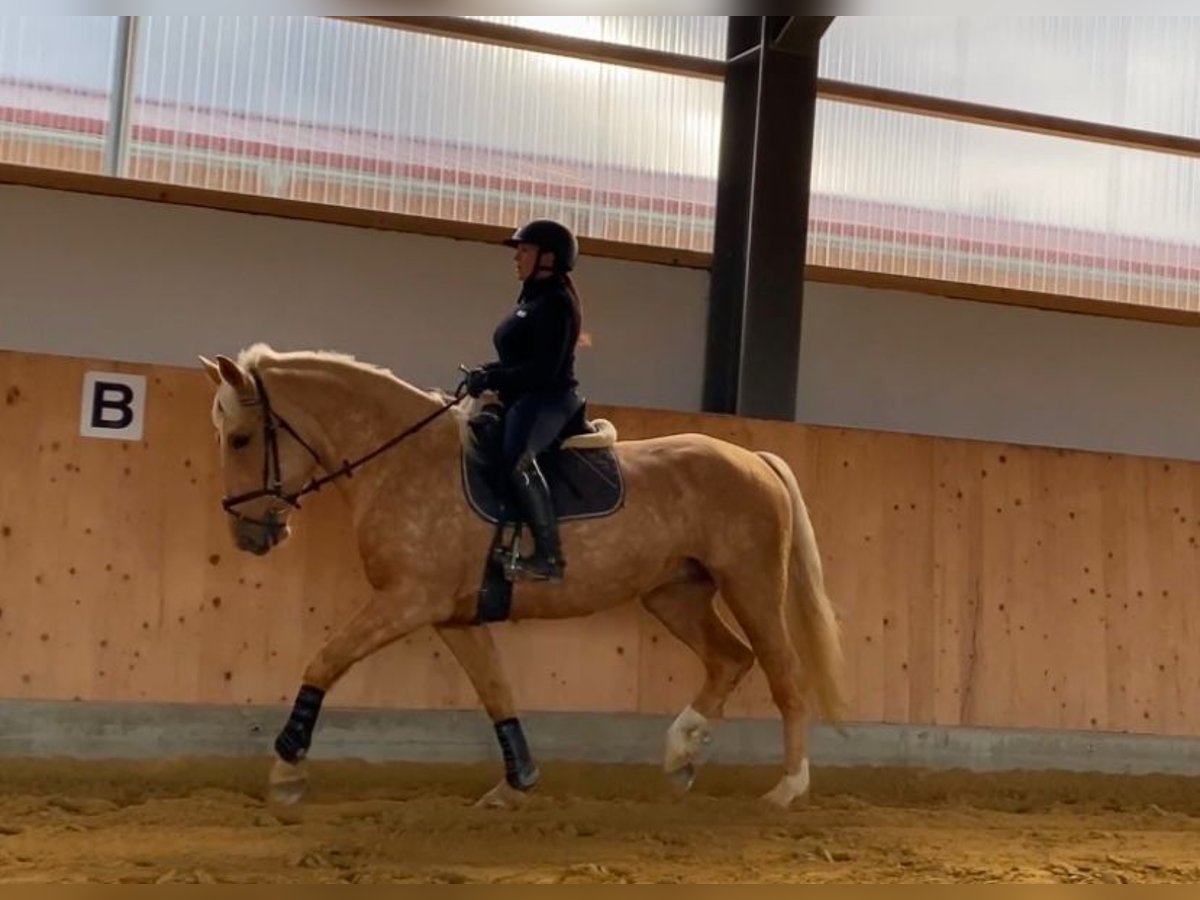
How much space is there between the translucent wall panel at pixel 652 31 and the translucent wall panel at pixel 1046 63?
0.72 meters

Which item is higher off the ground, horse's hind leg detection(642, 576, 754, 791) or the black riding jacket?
the black riding jacket

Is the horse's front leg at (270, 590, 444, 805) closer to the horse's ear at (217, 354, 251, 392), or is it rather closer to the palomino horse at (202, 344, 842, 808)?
the palomino horse at (202, 344, 842, 808)

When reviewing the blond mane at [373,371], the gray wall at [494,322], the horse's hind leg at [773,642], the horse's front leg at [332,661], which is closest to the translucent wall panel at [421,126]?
the gray wall at [494,322]

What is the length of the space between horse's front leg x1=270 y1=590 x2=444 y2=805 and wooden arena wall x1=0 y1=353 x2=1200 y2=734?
931mm

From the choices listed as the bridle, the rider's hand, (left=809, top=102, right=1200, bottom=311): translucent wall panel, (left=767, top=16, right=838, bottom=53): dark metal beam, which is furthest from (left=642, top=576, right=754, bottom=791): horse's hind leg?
(left=767, top=16, right=838, bottom=53): dark metal beam

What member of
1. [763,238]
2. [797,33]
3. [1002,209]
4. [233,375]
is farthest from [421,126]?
[1002,209]

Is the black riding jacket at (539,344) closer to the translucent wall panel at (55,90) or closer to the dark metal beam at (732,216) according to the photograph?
the dark metal beam at (732,216)

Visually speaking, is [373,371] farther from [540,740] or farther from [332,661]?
[540,740]

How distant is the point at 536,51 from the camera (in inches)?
289

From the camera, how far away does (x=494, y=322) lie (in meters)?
7.05

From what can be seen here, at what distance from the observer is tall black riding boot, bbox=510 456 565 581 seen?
196 inches

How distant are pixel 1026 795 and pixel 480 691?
2994 millimetres

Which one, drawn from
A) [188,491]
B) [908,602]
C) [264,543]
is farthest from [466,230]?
[908,602]

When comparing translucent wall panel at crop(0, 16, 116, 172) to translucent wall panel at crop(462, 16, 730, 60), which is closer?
translucent wall panel at crop(0, 16, 116, 172)
